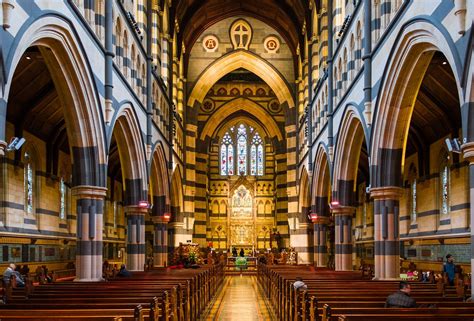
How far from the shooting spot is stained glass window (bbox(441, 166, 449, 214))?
78.2 ft

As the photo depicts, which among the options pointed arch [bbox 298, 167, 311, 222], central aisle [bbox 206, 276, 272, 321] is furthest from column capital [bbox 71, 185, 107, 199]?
pointed arch [bbox 298, 167, 311, 222]

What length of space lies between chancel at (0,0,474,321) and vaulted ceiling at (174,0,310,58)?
195 mm

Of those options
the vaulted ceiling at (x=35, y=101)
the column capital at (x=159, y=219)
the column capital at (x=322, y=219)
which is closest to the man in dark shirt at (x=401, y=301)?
the vaulted ceiling at (x=35, y=101)

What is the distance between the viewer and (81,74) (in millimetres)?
16375

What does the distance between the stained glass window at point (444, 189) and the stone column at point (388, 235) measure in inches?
250

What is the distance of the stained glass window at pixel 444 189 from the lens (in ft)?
78.2

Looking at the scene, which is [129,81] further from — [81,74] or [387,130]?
[387,130]

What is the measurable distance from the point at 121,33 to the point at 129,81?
6.11ft

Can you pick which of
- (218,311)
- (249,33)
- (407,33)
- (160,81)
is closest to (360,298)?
(407,33)

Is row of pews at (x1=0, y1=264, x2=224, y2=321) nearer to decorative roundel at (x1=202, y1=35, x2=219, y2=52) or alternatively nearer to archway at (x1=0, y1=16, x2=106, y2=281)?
archway at (x1=0, y1=16, x2=106, y2=281)

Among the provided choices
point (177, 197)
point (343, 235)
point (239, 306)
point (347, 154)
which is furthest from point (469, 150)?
point (177, 197)

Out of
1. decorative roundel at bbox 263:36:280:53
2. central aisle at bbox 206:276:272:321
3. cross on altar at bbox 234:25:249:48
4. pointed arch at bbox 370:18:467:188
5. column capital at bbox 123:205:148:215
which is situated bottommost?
central aisle at bbox 206:276:272:321

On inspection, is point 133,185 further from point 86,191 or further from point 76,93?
point 76,93

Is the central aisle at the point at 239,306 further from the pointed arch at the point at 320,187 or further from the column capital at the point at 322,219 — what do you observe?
the pointed arch at the point at 320,187
